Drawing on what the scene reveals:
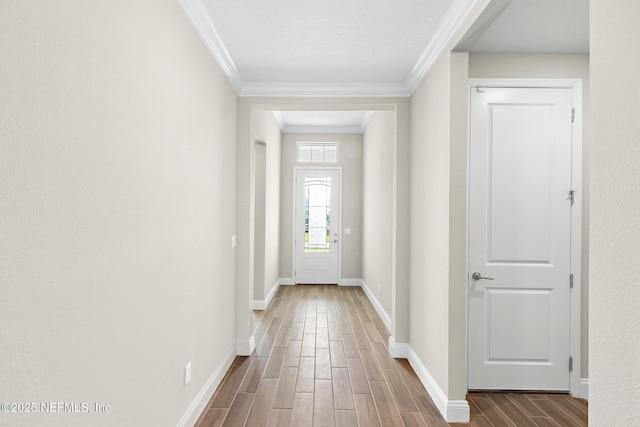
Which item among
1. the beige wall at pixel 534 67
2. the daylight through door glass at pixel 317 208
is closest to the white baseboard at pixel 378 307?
the daylight through door glass at pixel 317 208

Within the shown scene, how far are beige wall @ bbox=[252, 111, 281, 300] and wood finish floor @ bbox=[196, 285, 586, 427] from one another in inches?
47.5

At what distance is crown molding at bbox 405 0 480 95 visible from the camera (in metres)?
2.23

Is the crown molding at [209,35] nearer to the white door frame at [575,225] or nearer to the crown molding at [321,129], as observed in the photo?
the white door frame at [575,225]

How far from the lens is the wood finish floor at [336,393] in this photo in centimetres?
250

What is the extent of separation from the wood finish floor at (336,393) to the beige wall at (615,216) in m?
1.58

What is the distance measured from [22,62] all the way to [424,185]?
2.75 meters

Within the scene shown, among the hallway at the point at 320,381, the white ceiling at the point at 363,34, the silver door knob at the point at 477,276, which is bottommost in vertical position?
the hallway at the point at 320,381

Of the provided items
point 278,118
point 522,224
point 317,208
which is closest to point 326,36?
point 522,224

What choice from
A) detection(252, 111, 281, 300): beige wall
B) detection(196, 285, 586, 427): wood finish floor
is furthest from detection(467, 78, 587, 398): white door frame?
detection(252, 111, 281, 300): beige wall

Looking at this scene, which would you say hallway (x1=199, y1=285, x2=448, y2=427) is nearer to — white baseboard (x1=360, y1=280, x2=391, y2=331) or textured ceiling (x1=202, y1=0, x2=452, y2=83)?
white baseboard (x1=360, y1=280, x2=391, y2=331)

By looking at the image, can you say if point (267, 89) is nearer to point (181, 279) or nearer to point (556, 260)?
point (181, 279)

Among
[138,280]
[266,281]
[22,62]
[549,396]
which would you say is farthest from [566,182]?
[266,281]

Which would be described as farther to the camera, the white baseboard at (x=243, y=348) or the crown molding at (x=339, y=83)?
the white baseboard at (x=243, y=348)

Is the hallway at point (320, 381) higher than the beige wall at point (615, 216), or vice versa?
the beige wall at point (615, 216)
